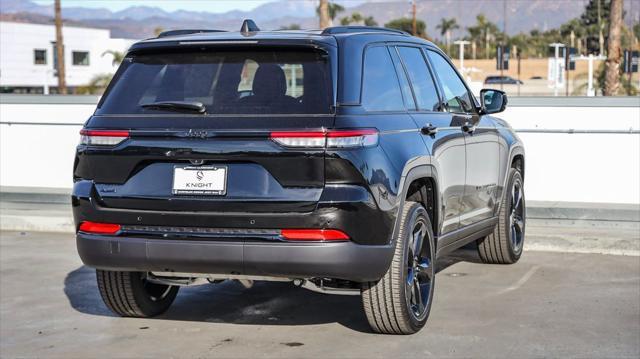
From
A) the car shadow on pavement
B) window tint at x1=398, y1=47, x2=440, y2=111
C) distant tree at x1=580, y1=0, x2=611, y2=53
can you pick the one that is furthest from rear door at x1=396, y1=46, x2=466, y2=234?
distant tree at x1=580, y1=0, x2=611, y2=53

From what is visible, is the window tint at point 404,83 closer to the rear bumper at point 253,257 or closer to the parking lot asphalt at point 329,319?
the rear bumper at point 253,257

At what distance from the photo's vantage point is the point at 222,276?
19.6 feet

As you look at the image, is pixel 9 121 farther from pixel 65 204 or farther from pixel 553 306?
pixel 553 306

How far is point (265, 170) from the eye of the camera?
18.8 ft

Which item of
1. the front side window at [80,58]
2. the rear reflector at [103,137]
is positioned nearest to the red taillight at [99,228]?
the rear reflector at [103,137]

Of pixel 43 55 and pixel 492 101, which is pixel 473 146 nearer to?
pixel 492 101

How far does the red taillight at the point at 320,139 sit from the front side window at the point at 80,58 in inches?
3909

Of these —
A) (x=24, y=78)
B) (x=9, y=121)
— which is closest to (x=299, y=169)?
(x=9, y=121)

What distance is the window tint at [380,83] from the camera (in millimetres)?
6133

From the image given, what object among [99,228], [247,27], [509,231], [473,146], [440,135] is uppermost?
[247,27]

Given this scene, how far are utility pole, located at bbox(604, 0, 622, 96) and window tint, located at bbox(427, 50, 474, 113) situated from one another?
99.4 feet

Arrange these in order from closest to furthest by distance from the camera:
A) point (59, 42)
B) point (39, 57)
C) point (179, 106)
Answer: point (179, 106), point (59, 42), point (39, 57)

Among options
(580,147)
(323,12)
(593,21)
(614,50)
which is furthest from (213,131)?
(593,21)

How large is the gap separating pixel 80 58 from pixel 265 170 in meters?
101
